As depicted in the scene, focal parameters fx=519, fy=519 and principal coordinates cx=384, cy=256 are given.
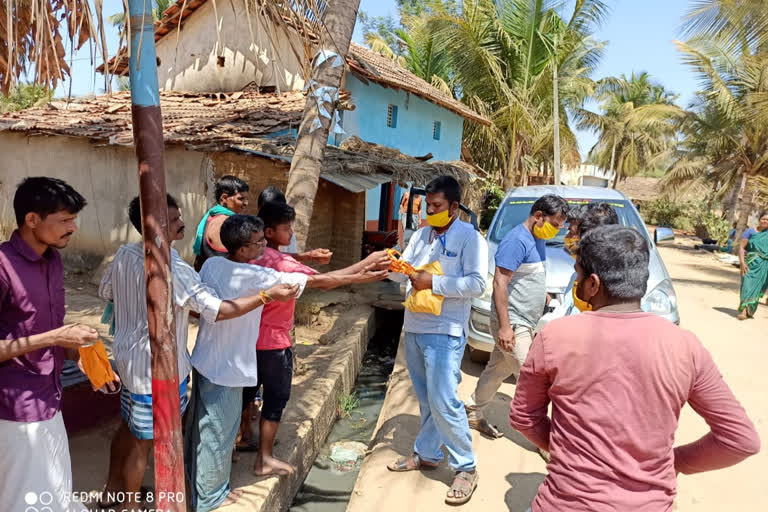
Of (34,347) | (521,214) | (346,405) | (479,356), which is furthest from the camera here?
(521,214)

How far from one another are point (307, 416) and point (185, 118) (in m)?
7.77

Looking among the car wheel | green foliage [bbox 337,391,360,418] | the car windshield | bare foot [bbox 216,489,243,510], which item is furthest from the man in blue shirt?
the car windshield

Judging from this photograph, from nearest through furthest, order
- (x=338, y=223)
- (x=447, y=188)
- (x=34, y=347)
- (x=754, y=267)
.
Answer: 1. (x=34, y=347)
2. (x=447, y=188)
3. (x=754, y=267)
4. (x=338, y=223)

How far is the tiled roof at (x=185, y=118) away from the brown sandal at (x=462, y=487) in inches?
249

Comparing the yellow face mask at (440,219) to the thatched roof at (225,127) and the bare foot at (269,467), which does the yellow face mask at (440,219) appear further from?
the thatched roof at (225,127)

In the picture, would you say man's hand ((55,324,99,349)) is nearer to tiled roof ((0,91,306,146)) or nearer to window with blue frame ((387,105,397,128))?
tiled roof ((0,91,306,146))

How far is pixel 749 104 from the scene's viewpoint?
1503 centimetres

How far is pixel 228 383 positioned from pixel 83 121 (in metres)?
9.35

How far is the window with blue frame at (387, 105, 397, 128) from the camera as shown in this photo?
15.5 meters

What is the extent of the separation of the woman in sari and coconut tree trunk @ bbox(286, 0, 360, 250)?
25.9 ft

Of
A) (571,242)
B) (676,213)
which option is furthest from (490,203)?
(676,213)

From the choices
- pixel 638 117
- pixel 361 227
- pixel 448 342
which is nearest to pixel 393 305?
pixel 361 227

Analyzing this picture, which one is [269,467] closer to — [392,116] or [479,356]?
[479,356]

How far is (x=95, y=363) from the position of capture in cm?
226
